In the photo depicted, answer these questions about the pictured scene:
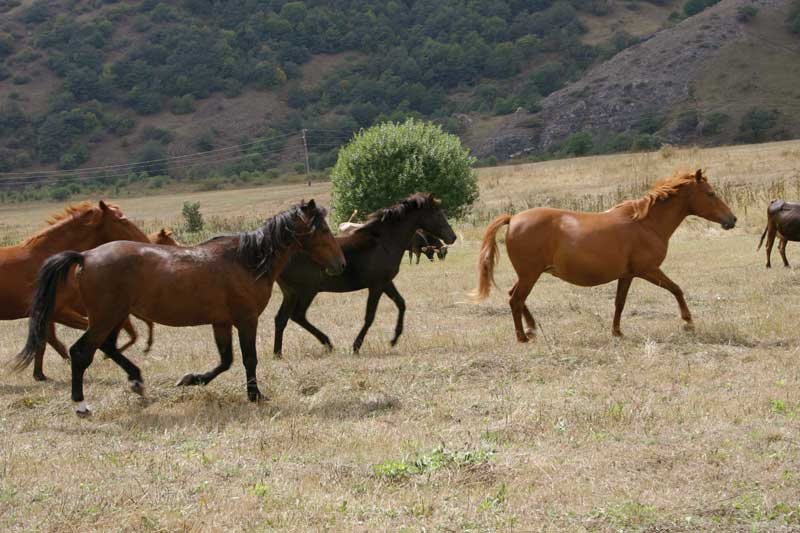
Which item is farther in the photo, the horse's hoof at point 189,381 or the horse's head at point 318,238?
the horse's head at point 318,238

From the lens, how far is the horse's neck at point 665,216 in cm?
1172

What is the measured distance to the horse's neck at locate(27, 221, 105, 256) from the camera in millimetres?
10352

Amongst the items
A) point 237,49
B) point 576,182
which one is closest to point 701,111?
point 576,182

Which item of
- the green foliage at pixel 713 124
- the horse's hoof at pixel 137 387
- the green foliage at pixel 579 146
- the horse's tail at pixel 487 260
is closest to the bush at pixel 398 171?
the horse's tail at pixel 487 260

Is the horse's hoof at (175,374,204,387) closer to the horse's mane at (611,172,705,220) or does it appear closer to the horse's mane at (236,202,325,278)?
the horse's mane at (236,202,325,278)

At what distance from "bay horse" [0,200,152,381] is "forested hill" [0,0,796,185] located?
3084 inches

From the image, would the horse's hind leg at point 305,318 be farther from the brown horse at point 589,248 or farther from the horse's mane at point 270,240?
the horse's mane at point 270,240

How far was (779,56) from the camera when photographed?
288 feet

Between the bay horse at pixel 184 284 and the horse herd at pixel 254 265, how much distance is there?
0.04 ft

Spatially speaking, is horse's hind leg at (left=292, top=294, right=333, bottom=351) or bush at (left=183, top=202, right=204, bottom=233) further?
bush at (left=183, top=202, right=204, bottom=233)

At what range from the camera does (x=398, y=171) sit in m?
29.2

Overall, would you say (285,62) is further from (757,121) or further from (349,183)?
(349,183)

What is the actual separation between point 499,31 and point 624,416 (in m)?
127

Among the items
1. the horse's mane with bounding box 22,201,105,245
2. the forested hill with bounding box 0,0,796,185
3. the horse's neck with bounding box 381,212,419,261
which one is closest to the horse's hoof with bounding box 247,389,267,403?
the horse's mane with bounding box 22,201,105,245
